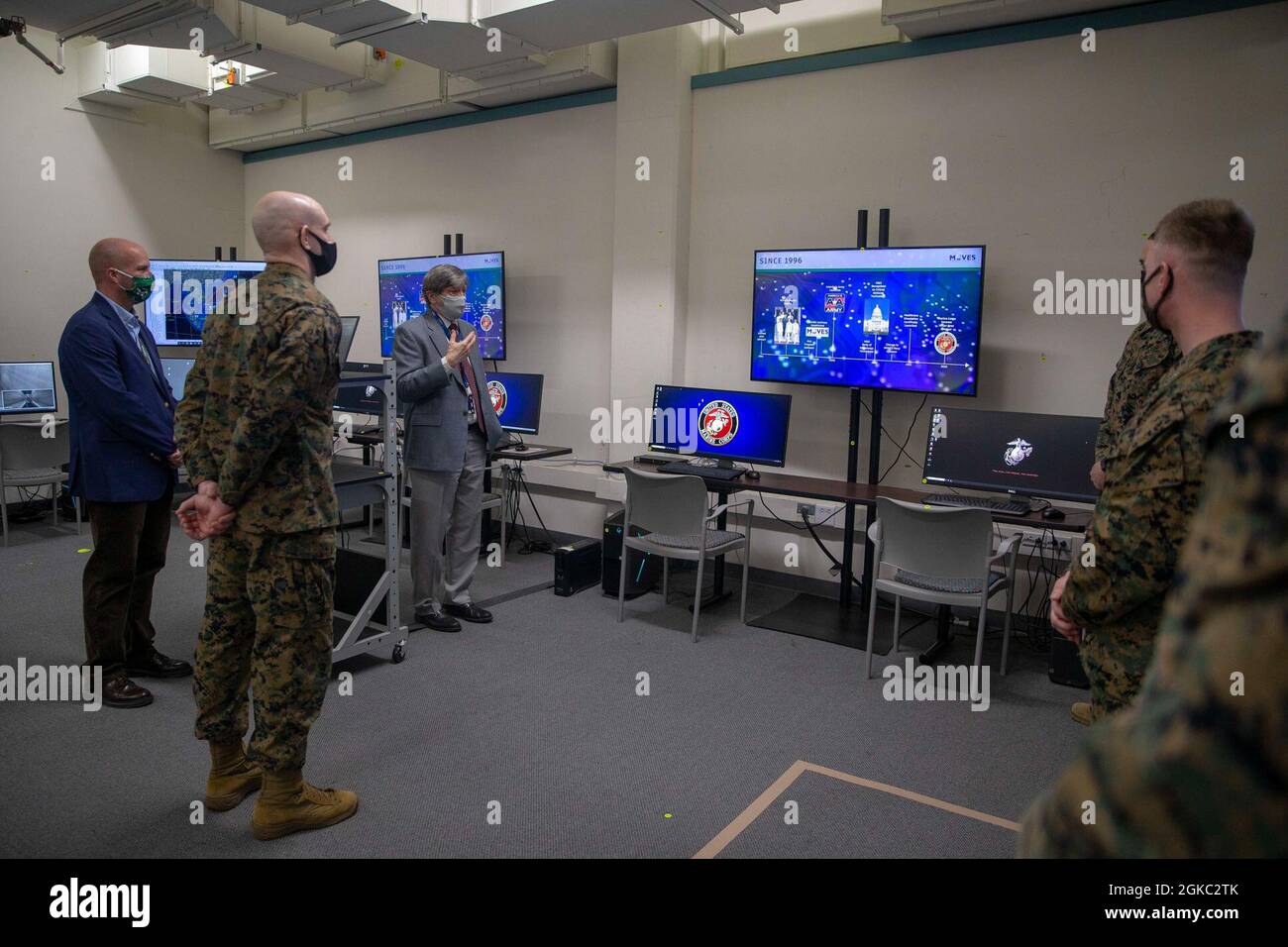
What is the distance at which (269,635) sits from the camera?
2193 millimetres

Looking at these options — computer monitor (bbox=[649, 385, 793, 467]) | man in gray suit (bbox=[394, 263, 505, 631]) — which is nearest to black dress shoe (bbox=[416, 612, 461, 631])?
man in gray suit (bbox=[394, 263, 505, 631])

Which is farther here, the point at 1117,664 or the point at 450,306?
the point at 450,306

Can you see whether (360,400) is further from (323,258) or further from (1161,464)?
(1161,464)

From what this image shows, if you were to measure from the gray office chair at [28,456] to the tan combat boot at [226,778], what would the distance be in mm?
4126

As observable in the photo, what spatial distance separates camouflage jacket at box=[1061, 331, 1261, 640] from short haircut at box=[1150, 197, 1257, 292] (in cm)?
13

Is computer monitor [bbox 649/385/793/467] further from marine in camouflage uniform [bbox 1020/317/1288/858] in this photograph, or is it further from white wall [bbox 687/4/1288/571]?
marine in camouflage uniform [bbox 1020/317/1288/858]

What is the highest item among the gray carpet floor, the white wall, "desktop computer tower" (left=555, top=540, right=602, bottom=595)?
the white wall

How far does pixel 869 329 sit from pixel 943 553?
141 centimetres

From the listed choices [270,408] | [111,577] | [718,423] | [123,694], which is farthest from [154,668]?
[718,423]

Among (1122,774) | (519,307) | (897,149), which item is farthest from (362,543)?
(1122,774)

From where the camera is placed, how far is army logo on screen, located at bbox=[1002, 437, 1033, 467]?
3.93 metres

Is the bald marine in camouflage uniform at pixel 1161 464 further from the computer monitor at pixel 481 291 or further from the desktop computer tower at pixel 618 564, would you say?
the computer monitor at pixel 481 291
